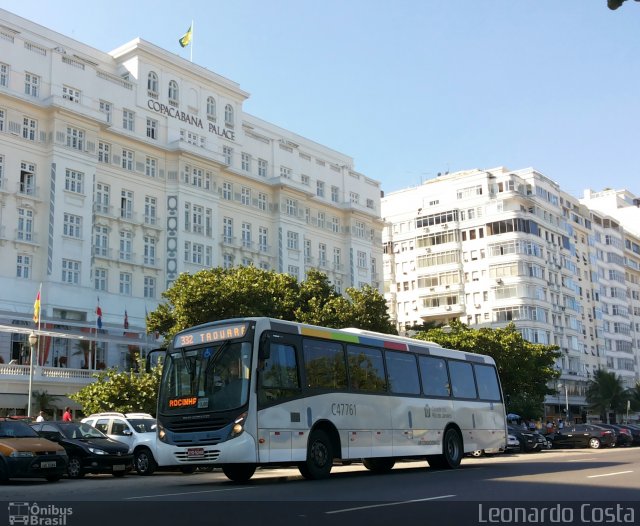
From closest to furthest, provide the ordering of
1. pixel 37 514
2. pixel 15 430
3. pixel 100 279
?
1. pixel 37 514
2. pixel 15 430
3. pixel 100 279

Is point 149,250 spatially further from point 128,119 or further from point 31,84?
point 31,84

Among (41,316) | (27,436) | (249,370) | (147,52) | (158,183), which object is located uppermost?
(147,52)

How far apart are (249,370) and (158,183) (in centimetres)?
4179

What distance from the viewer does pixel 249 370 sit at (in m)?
15.0

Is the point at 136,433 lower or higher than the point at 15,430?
lower

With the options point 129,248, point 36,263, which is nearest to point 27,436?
point 36,263

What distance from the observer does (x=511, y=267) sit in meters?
78.6

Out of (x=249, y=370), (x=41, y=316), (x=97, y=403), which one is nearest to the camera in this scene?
(x=249, y=370)

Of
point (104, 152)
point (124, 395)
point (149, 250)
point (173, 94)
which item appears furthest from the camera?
point (173, 94)

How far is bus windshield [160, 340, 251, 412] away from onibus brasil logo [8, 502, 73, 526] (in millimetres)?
4074

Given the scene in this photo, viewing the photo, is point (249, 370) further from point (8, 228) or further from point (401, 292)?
point (401, 292)

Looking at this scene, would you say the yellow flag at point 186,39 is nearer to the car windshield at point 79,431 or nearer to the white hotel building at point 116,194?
the white hotel building at point 116,194

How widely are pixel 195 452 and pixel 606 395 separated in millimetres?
68447

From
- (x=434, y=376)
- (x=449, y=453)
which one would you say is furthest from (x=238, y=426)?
(x=449, y=453)
